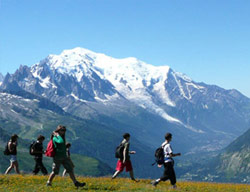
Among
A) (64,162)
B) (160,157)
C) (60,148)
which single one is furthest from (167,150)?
(60,148)

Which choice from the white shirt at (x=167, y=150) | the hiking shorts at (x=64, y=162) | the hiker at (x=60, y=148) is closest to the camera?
the hiker at (x=60, y=148)

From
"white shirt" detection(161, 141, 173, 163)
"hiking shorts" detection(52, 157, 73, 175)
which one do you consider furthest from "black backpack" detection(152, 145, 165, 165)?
"hiking shorts" detection(52, 157, 73, 175)

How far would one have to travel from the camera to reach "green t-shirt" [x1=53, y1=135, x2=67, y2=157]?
21.4 metres

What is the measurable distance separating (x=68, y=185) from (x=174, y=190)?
19.9 feet

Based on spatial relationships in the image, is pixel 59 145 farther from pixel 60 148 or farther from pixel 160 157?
pixel 160 157

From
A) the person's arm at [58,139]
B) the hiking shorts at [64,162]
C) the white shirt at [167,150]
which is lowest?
the hiking shorts at [64,162]

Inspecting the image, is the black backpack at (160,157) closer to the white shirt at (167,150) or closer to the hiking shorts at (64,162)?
the white shirt at (167,150)

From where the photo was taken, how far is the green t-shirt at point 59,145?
2142cm

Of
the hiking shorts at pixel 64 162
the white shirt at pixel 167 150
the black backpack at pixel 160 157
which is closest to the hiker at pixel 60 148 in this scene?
the hiking shorts at pixel 64 162

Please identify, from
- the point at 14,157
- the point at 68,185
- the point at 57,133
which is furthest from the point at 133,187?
the point at 14,157

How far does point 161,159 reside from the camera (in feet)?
74.7

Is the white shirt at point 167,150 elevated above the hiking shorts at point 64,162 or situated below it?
above

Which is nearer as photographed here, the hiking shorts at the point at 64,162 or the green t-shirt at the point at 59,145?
the green t-shirt at the point at 59,145

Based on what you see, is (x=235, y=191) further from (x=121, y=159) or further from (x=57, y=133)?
(x=57, y=133)
